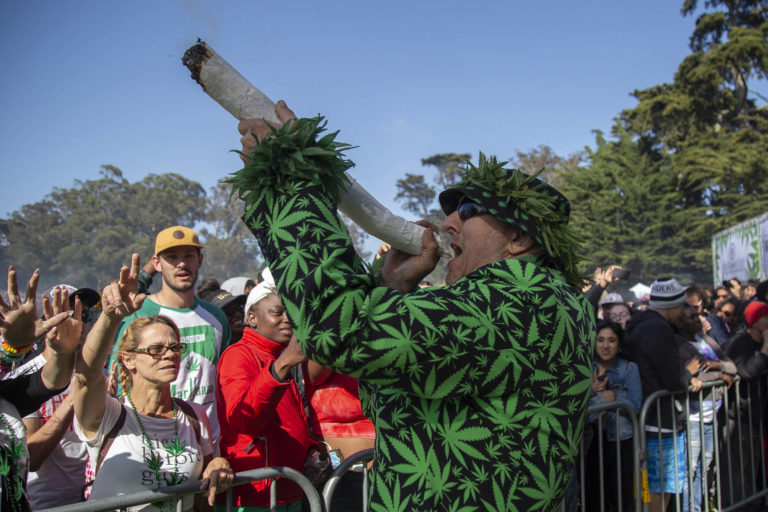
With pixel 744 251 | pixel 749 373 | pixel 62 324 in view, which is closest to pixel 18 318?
pixel 62 324

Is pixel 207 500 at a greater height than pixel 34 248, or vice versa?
pixel 34 248

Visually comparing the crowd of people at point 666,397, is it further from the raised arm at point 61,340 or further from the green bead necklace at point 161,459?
the raised arm at point 61,340

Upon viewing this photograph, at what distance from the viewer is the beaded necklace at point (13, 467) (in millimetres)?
2076

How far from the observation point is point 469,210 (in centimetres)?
161

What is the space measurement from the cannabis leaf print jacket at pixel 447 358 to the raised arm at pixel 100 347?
744mm

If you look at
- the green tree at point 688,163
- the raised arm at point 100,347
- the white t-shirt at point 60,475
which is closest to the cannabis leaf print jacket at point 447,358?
the raised arm at point 100,347

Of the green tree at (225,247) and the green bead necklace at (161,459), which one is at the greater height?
the green tree at (225,247)

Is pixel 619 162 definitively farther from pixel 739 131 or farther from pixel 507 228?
pixel 507 228

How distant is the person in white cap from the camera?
4.45 meters

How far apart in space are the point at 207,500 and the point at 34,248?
71.2 meters

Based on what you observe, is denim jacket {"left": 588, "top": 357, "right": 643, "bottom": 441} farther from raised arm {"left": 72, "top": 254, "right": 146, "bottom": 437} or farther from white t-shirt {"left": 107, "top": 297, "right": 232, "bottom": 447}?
raised arm {"left": 72, "top": 254, "right": 146, "bottom": 437}

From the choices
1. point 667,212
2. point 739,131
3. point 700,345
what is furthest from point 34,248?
point 700,345

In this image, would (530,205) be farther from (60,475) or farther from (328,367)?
(60,475)

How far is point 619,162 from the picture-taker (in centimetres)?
3791
